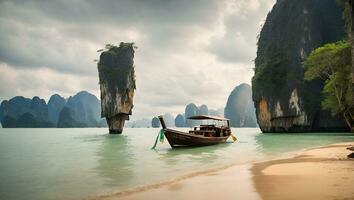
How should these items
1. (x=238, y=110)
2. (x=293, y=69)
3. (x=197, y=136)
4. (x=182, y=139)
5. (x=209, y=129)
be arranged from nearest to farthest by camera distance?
1. (x=182, y=139)
2. (x=197, y=136)
3. (x=209, y=129)
4. (x=293, y=69)
5. (x=238, y=110)

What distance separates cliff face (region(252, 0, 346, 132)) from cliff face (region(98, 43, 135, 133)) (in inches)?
969

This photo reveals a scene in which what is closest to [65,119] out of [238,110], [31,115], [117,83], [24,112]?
[31,115]

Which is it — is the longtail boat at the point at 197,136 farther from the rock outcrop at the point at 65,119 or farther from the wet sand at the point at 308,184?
the rock outcrop at the point at 65,119

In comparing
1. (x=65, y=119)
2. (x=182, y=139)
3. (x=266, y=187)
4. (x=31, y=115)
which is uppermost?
(x=31, y=115)

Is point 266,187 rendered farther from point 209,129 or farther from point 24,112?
point 24,112

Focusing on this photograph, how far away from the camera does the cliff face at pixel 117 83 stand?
202 feet

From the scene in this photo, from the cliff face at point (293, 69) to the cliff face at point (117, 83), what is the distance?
2460 cm

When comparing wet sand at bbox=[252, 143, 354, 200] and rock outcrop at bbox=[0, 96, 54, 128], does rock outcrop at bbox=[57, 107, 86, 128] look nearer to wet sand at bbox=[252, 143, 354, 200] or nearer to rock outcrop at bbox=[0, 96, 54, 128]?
rock outcrop at bbox=[0, 96, 54, 128]

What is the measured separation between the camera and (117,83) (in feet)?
206

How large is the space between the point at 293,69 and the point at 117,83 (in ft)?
107

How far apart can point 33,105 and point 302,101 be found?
165m

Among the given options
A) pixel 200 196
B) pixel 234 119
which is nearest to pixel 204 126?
pixel 200 196

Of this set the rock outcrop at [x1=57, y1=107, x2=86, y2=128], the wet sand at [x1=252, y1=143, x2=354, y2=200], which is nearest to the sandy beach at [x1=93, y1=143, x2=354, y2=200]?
the wet sand at [x1=252, y1=143, x2=354, y2=200]

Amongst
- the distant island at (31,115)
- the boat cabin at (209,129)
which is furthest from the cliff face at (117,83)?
the distant island at (31,115)
